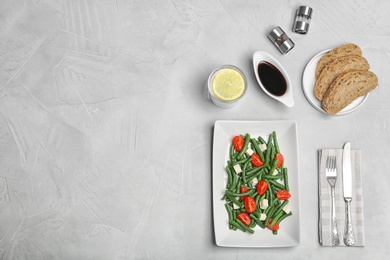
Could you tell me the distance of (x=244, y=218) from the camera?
147cm

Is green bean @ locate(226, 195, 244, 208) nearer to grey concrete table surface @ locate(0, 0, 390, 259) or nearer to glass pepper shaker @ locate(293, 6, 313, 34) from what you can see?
grey concrete table surface @ locate(0, 0, 390, 259)

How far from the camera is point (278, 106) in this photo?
5.16 ft

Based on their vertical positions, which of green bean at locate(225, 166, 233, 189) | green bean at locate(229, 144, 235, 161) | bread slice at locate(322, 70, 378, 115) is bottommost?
green bean at locate(225, 166, 233, 189)

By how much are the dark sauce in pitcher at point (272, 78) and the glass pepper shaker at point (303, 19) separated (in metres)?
0.18

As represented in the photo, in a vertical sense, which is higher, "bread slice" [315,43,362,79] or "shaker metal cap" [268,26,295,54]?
"shaker metal cap" [268,26,295,54]

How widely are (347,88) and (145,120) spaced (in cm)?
70

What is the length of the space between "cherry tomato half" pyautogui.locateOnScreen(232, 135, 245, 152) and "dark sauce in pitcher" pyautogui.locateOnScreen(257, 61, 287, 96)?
0.62ft

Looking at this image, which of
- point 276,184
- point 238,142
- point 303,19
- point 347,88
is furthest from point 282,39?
point 276,184

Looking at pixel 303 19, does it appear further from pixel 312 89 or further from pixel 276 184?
pixel 276 184

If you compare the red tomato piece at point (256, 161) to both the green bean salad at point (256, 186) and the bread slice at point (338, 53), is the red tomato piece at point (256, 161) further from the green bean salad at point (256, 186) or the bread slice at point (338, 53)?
the bread slice at point (338, 53)

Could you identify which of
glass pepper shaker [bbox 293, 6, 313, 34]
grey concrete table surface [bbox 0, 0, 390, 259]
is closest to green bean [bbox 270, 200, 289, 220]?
grey concrete table surface [bbox 0, 0, 390, 259]

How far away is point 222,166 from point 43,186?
64 centimetres

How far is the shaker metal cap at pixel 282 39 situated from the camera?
61.2 inches

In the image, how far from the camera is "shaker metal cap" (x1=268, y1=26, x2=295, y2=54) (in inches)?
61.2
